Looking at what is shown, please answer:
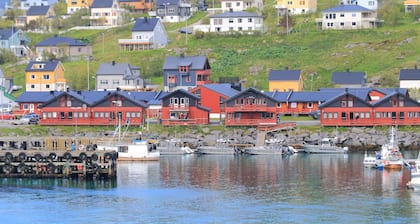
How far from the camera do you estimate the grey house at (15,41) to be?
483ft

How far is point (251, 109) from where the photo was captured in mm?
101125

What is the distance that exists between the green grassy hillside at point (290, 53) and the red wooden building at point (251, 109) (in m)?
16.1

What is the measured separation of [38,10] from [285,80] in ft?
191

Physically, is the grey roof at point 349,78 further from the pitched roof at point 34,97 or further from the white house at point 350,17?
the pitched roof at point 34,97

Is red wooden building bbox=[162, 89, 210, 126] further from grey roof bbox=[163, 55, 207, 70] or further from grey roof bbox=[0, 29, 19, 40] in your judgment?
grey roof bbox=[0, 29, 19, 40]

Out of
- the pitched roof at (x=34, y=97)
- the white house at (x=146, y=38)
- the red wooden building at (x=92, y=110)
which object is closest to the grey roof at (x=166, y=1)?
the white house at (x=146, y=38)

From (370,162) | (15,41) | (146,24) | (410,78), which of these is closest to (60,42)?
(146,24)

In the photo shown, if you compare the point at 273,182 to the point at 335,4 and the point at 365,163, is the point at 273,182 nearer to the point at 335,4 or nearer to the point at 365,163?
the point at 365,163

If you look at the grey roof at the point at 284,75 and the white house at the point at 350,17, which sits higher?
the white house at the point at 350,17

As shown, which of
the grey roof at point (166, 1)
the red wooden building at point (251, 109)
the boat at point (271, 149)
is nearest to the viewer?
the boat at point (271, 149)

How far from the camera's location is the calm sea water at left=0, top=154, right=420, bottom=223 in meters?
63.7

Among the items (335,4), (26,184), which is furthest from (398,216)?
(335,4)

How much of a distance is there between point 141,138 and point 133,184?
19.8 metres

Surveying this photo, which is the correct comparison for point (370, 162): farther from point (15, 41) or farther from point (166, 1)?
point (15, 41)
